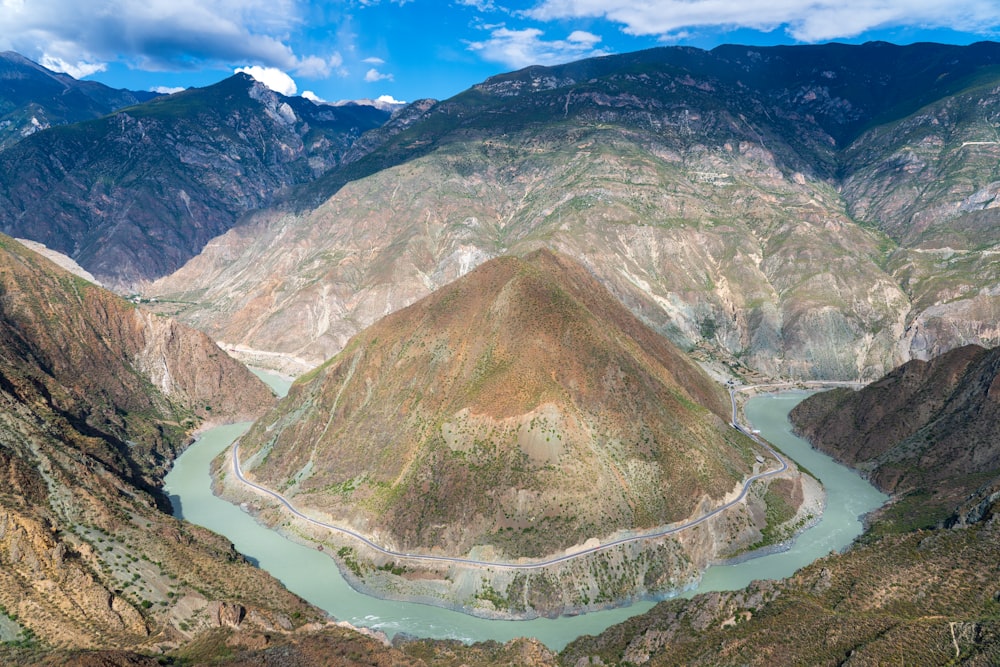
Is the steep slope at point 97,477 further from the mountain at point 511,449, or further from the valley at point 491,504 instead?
the mountain at point 511,449

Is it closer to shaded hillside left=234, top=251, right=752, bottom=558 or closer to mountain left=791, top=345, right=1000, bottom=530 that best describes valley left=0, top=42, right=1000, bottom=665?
shaded hillside left=234, top=251, right=752, bottom=558

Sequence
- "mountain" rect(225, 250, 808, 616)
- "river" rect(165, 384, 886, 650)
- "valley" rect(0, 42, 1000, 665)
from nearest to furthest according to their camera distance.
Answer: "valley" rect(0, 42, 1000, 665) < "river" rect(165, 384, 886, 650) < "mountain" rect(225, 250, 808, 616)

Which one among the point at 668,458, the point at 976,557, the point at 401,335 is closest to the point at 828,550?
the point at 668,458

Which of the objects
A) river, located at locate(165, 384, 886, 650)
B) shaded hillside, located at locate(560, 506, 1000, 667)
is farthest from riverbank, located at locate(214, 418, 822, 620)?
shaded hillside, located at locate(560, 506, 1000, 667)

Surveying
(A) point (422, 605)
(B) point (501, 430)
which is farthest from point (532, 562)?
(B) point (501, 430)

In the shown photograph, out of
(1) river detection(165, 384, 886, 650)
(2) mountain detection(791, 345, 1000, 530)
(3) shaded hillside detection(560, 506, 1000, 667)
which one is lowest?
(1) river detection(165, 384, 886, 650)

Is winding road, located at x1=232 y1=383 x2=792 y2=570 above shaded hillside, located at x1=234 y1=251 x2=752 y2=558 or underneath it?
underneath

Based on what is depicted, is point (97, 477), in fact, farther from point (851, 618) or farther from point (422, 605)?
point (851, 618)
